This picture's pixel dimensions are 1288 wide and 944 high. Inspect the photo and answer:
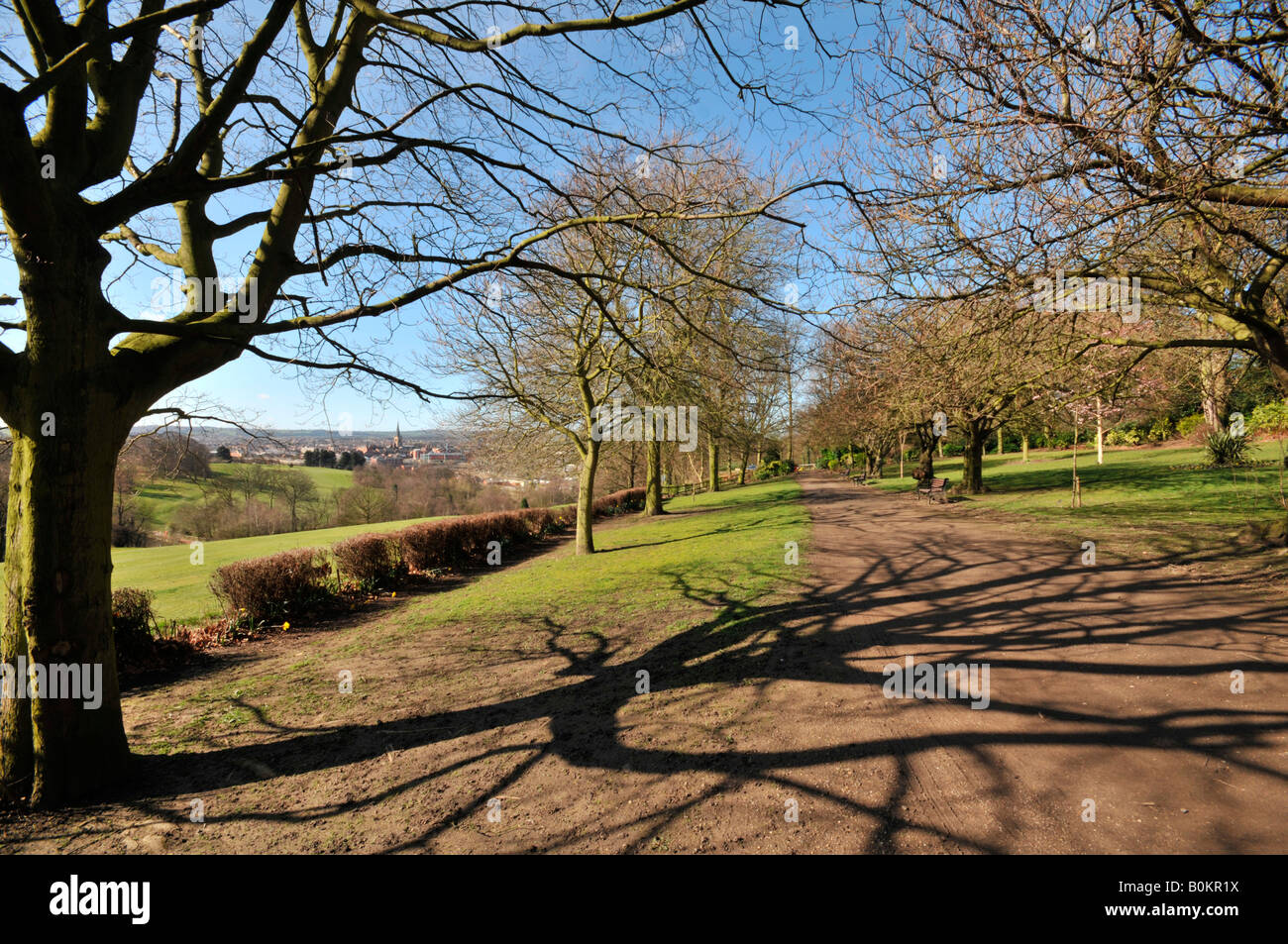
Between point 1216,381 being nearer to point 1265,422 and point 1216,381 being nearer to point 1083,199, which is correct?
point 1265,422

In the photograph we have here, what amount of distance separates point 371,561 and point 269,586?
9.25 ft

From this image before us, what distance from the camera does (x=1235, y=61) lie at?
4.81 m

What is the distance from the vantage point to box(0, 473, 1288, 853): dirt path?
2861mm

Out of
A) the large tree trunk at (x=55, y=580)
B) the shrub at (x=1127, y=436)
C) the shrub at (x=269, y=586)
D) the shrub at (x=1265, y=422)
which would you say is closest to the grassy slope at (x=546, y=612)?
the large tree trunk at (x=55, y=580)

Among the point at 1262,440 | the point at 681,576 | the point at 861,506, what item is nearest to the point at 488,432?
the point at 681,576

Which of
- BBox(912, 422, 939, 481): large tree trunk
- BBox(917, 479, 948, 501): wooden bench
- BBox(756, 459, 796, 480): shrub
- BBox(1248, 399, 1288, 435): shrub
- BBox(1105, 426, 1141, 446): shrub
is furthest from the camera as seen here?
BBox(756, 459, 796, 480): shrub

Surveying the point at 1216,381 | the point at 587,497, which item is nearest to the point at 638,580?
the point at 587,497

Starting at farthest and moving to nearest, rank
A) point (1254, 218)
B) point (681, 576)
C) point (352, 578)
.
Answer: point (352, 578) < point (681, 576) < point (1254, 218)

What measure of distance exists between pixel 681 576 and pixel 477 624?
3616 millimetres

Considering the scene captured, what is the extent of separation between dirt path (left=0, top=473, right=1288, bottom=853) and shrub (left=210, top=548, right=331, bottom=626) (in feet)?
8.73

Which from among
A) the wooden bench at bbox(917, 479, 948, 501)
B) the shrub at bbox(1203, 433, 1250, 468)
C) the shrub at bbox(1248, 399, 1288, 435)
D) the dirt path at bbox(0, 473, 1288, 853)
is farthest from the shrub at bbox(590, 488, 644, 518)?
the shrub at bbox(1248, 399, 1288, 435)

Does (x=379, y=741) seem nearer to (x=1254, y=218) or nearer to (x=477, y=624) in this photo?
(x=477, y=624)

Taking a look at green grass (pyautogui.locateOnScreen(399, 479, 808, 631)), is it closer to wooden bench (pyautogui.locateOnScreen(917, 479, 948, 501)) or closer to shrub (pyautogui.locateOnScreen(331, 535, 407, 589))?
shrub (pyautogui.locateOnScreen(331, 535, 407, 589))

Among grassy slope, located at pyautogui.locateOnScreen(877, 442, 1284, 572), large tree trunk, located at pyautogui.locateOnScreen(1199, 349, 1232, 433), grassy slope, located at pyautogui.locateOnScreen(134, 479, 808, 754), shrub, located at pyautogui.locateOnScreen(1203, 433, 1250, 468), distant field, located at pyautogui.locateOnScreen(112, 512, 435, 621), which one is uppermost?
large tree trunk, located at pyautogui.locateOnScreen(1199, 349, 1232, 433)
